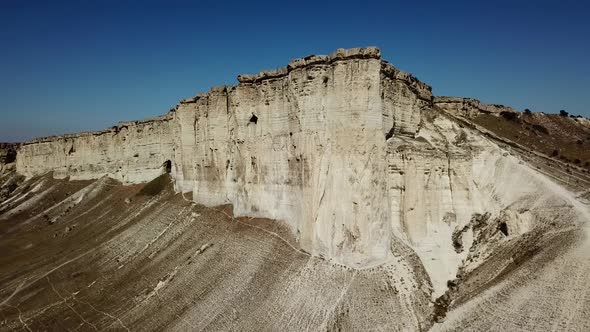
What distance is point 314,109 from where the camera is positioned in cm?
2492

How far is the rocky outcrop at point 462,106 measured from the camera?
44.0 metres

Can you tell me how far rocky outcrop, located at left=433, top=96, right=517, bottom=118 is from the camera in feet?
144

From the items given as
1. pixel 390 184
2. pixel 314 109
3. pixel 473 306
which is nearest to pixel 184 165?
pixel 314 109

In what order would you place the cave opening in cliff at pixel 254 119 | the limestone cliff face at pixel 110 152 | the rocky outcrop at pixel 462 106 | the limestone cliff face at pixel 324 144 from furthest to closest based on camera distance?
the limestone cliff face at pixel 110 152, the rocky outcrop at pixel 462 106, the cave opening in cliff at pixel 254 119, the limestone cliff face at pixel 324 144

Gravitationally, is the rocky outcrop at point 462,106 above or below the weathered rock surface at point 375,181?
above

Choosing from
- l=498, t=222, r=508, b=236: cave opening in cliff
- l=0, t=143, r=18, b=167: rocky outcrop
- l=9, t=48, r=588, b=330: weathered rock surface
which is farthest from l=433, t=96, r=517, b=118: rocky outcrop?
l=0, t=143, r=18, b=167: rocky outcrop

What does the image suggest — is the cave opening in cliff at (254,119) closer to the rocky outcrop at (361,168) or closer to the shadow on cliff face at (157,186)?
the rocky outcrop at (361,168)

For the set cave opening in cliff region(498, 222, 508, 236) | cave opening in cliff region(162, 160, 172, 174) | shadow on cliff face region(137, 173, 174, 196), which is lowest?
cave opening in cliff region(498, 222, 508, 236)

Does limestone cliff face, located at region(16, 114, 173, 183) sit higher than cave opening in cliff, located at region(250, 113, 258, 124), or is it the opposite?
cave opening in cliff, located at region(250, 113, 258, 124)

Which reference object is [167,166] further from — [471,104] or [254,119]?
[471,104]

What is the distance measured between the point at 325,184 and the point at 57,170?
59.6 meters

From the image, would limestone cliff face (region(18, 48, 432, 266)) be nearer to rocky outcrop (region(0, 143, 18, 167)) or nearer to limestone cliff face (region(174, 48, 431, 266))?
limestone cliff face (region(174, 48, 431, 266))

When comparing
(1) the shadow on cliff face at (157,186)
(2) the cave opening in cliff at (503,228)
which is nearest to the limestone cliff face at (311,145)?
(1) the shadow on cliff face at (157,186)

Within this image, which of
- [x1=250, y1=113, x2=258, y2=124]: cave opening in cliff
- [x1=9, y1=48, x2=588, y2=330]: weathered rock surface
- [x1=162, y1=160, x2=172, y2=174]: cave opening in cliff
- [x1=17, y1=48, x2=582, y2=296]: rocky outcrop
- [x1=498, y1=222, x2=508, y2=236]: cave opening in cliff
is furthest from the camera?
[x1=162, y1=160, x2=172, y2=174]: cave opening in cliff
